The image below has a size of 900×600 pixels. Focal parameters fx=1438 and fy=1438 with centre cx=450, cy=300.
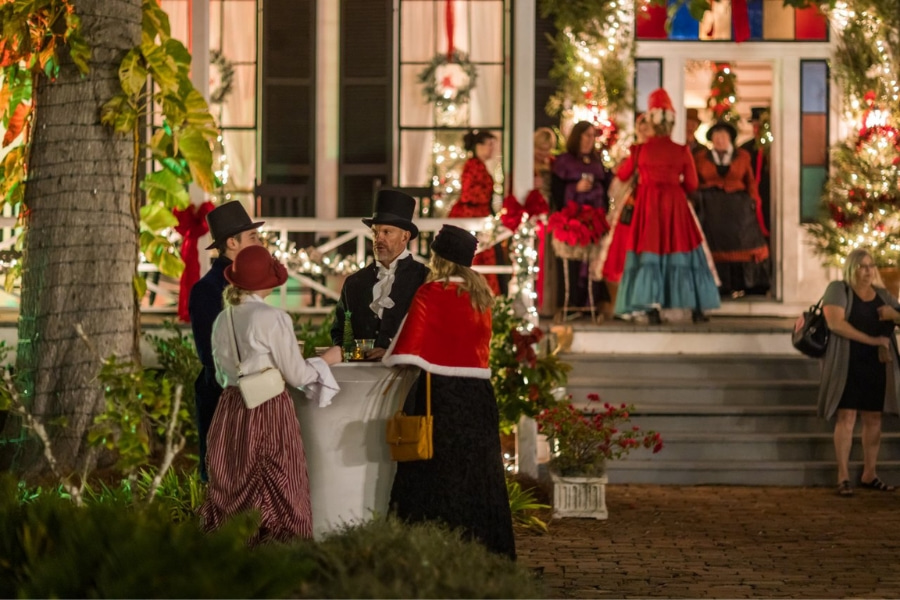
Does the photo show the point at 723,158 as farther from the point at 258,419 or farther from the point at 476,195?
the point at 258,419

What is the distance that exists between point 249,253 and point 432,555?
6.01 feet

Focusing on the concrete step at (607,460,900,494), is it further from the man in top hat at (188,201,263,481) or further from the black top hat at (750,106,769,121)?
the black top hat at (750,106,769,121)

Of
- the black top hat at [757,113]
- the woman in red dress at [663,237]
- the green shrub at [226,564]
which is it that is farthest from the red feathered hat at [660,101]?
the green shrub at [226,564]

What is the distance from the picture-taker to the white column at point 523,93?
11.5m

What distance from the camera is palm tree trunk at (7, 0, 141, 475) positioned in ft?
29.6

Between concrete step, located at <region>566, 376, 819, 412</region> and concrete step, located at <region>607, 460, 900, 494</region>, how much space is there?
0.83 meters

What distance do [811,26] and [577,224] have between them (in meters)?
A: 3.92

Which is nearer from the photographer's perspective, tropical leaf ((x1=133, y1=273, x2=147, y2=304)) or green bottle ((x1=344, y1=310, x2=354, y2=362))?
green bottle ((x1=344, y1=310, x2=354, y2=362))

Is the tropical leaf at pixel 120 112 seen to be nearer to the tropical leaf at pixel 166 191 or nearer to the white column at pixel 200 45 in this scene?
the tropical leaf at pixel 166 191

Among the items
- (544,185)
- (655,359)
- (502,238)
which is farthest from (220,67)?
(655,359)

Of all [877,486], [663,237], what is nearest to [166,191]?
Result: [663,237]

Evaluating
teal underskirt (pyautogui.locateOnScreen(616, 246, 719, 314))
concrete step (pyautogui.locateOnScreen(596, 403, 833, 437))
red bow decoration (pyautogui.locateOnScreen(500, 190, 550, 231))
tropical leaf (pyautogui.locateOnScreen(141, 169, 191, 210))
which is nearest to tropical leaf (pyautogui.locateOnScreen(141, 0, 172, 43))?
tropical leaf (pyautogui.locateOnScreen(141, 169, 191, 210))

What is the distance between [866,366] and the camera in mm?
10453

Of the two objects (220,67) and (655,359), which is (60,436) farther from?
(220,67)
